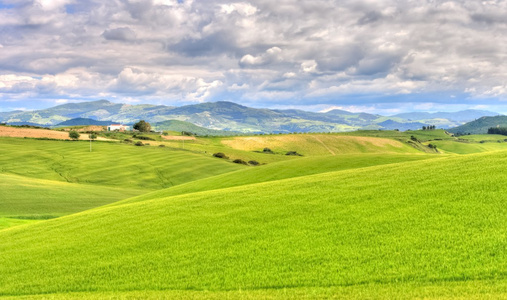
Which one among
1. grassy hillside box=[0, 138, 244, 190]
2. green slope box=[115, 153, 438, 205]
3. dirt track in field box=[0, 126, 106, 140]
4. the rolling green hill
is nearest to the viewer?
green slope box=[115, 153, 438, 205]

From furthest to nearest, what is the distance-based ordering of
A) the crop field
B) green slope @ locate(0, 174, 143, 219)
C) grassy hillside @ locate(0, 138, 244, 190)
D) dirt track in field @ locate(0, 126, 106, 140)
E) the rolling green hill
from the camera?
dirt track in field @ locate(0, 126, 106, 140) → grassy hillside @ locate(0, 138, 244, 190) → the rolling green hill → green slope @ locate(0, 174, 143, 219) → the crop field

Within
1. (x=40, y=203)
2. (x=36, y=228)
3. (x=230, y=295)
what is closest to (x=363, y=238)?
(x=230, y=295)

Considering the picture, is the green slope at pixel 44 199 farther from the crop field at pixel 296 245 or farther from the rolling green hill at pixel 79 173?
the crop field at pixel 296 245

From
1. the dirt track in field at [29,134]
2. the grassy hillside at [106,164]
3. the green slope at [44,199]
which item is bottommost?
the green slope at [44,199]

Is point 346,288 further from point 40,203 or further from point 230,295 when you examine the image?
point 40,203

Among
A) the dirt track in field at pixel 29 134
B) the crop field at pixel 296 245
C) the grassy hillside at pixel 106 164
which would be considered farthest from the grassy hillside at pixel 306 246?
the dirt track in field at pixel 29 134

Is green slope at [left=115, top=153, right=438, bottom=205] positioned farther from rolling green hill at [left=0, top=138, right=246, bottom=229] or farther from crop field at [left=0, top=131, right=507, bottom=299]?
crop field at [left=0, top=131, right=507, bottom=299]

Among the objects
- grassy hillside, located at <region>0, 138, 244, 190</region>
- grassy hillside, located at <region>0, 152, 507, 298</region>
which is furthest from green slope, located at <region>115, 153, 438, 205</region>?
grassy hillside, located at <region>0, 138, 244, 190</region>

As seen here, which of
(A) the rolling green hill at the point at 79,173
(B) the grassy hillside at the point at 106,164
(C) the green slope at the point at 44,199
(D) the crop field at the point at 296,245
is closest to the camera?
(D) the crop field at the point at 296,245

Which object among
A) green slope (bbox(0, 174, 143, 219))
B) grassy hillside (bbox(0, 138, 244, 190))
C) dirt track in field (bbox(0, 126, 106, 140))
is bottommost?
green slope (bbox(0, 174, 143, 219))

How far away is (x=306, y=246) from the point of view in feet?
53.6

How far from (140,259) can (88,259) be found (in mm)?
3152

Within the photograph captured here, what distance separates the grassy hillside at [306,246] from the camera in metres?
13.3

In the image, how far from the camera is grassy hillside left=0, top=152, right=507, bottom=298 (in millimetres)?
13258
